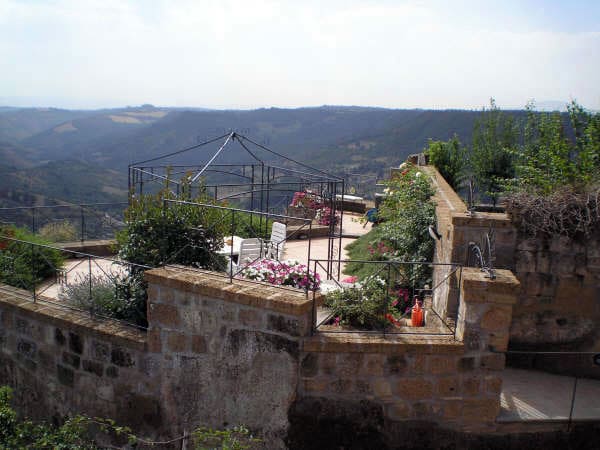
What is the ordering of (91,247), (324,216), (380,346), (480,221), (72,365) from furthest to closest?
(324,216) < (91,247) < (72,365) < (480,221) < (380,346)

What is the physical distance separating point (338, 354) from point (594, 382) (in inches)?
119

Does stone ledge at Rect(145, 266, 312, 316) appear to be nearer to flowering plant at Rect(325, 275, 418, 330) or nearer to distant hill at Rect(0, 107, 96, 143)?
flowering plant at Rect(325, 275, 418, 330)

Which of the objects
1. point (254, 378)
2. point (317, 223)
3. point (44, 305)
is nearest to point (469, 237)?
point (254, 378)

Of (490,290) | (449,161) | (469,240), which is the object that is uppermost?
(449,161)

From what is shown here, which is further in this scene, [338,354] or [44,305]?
[44,305]

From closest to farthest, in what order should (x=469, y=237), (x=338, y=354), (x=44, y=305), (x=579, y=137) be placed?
1. (x=338, y=354)
2. (x=469, y=237)
3. (x=44, y=305)
4. (x=579, y=137)

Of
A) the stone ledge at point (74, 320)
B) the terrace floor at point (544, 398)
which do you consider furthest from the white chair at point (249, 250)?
the terrace floor at point (544, 398)

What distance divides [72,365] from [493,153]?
9985 mm

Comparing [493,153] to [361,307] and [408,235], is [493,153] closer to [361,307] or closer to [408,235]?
[408,235]

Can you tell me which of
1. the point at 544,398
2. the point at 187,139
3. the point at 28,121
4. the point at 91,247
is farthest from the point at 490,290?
the point at 28,121

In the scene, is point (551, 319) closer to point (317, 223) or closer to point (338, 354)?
point (338, 354)

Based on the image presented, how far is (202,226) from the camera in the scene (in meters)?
6.04

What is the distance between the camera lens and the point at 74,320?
19.2 ft

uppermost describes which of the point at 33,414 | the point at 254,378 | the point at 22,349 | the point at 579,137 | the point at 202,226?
the point at 579,137
